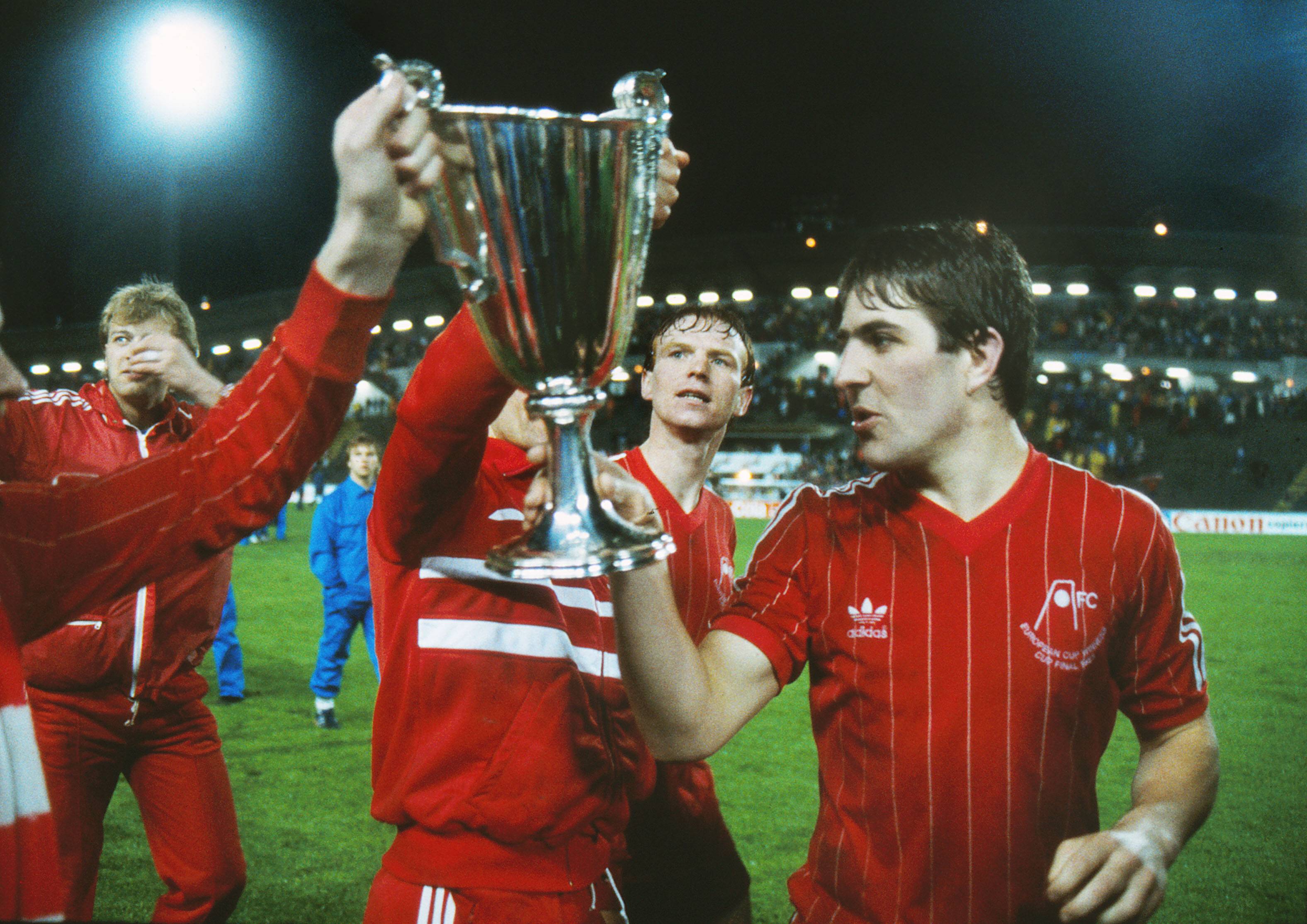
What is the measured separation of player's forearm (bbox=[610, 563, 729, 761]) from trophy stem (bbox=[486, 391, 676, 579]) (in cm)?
18

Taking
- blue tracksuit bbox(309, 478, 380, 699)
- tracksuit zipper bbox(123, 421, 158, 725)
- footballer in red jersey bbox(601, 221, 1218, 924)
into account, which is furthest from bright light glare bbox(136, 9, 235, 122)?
footballer in red jersey bbox(601, 221, 1218, 924)

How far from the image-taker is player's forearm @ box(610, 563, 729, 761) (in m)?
1.39

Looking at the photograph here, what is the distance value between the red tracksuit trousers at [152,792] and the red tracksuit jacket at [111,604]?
76mm

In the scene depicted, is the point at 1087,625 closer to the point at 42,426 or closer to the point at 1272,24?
the point at 42,426

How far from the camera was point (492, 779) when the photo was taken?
67.5 inches

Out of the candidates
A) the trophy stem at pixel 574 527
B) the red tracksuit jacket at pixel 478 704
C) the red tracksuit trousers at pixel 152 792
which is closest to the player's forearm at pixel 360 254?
the trophy stem at pixel 574 527

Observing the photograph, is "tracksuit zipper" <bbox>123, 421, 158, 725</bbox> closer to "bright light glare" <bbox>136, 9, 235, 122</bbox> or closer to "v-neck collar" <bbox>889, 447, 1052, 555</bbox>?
"v-neck collar" <bbox>889, 447, 1052, 555</bbox>

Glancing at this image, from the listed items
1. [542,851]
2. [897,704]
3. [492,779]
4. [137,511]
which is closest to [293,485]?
[137,511]

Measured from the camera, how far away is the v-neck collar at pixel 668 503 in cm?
288

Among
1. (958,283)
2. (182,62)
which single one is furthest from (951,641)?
(182,62)

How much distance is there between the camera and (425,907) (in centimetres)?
171

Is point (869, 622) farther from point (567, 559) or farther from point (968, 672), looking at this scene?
point (567, 559)

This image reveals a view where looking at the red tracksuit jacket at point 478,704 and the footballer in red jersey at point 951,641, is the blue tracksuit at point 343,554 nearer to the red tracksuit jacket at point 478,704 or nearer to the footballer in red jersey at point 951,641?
the red tracksuit jacket at point 478,704

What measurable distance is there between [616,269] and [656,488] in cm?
172
